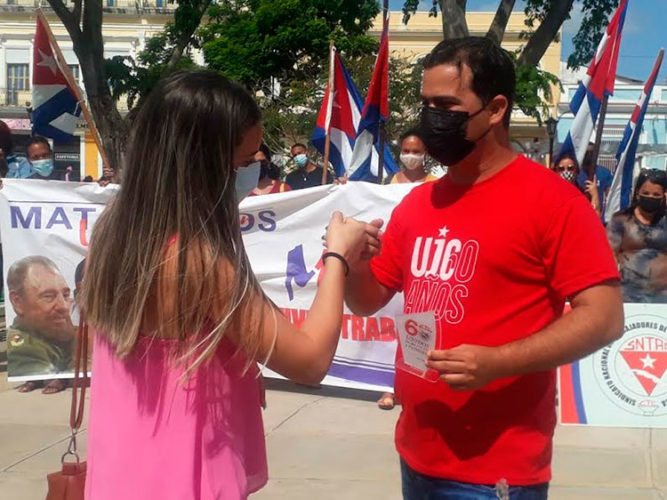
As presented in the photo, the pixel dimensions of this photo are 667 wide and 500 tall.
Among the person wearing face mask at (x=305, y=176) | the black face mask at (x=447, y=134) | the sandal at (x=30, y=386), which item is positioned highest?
the black face mask at (x=447, y=134)

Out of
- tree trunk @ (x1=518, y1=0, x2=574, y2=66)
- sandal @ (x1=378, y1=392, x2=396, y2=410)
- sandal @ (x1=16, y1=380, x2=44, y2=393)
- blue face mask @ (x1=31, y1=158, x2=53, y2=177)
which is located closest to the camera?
sandal @ (x1=378, y1=392, x2=396, y2=410)

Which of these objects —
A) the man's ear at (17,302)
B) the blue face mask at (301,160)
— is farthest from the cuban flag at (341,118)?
the man's ear at (17,302)

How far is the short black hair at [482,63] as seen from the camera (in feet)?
7.82

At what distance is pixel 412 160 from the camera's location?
23.3 feet

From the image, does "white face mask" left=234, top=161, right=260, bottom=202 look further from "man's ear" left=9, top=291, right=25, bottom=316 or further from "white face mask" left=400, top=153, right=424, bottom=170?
"man's ear" left=9, top=291, right=25, bottom=316

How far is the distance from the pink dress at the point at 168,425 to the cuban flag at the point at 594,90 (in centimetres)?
557

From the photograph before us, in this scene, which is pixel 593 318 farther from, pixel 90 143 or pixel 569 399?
pixel 90 143

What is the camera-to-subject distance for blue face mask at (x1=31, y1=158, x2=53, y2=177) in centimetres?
808

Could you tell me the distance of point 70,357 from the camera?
725cm

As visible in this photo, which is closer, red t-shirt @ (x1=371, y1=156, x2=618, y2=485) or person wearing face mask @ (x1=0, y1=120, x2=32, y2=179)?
red t-shirt @ (x1=371, y1=156, x2=618, y2=485)

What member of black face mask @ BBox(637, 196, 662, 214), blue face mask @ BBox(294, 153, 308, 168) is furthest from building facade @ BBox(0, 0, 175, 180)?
black face mask @ BBox(637, 196, 662, 214)

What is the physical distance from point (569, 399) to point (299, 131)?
22298 mm

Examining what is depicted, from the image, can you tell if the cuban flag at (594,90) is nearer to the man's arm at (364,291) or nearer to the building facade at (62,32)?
the man's arm at (364,291)

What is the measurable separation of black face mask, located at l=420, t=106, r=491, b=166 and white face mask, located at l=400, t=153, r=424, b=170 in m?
4.62
